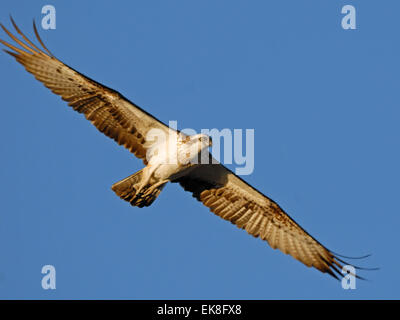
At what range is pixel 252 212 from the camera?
14.1m

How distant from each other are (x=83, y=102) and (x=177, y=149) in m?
1.77

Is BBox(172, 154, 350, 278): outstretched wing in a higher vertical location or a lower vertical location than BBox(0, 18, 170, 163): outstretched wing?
lower

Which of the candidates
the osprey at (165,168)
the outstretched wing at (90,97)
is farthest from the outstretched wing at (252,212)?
the outstretched wing at (90,97)

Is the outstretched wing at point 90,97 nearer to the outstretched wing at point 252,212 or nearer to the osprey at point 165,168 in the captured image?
the osprey at point 165,168

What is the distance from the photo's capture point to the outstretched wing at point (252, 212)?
545 inches

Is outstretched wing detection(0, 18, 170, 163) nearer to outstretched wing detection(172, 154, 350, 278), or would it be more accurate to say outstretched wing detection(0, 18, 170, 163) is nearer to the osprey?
the osprey

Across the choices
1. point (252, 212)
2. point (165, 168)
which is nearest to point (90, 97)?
point (165, 168)

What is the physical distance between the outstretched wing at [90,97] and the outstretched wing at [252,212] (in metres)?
1.36

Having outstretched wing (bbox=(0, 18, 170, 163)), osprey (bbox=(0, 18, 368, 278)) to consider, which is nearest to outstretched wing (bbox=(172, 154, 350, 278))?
osprey (bbox=(0, 18, 368, 278))

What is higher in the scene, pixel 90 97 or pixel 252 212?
pixel 90 97

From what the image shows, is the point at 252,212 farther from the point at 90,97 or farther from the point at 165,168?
the point at 90,97

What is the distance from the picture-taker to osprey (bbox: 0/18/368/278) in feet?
42.3

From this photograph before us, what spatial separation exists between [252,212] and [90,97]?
3.61 m
